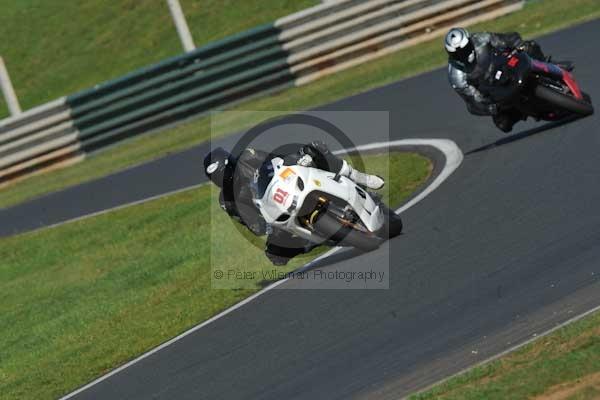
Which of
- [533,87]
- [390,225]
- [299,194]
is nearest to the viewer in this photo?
[299,194]

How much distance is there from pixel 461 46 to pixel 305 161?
8.41 ft

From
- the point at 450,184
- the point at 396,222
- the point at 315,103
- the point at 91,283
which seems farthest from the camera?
the point at 315,103

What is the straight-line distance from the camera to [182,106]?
64.4ft

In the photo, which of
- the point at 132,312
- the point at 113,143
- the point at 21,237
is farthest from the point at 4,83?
the point at 132,312

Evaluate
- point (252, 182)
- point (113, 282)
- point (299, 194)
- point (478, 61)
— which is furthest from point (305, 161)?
point (113, 282)

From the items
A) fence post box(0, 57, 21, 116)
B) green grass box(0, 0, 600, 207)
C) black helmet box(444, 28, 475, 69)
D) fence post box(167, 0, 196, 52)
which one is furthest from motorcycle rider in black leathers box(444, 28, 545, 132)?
fence post box(0, 57, 21, 116)

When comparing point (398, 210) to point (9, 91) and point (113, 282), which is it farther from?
point (9, 91)

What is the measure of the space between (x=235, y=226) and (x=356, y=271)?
377 centimetres

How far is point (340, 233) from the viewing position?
10.1 meters

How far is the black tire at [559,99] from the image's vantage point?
11.8m

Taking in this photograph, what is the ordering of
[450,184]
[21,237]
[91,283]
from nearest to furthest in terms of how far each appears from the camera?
1. [450,184]
2. [91,283]
3. [21,237]

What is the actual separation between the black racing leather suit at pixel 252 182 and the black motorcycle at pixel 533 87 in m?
2.42

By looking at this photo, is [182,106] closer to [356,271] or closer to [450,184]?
[450,184]

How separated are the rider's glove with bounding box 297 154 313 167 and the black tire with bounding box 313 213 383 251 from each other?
1.67 ft
